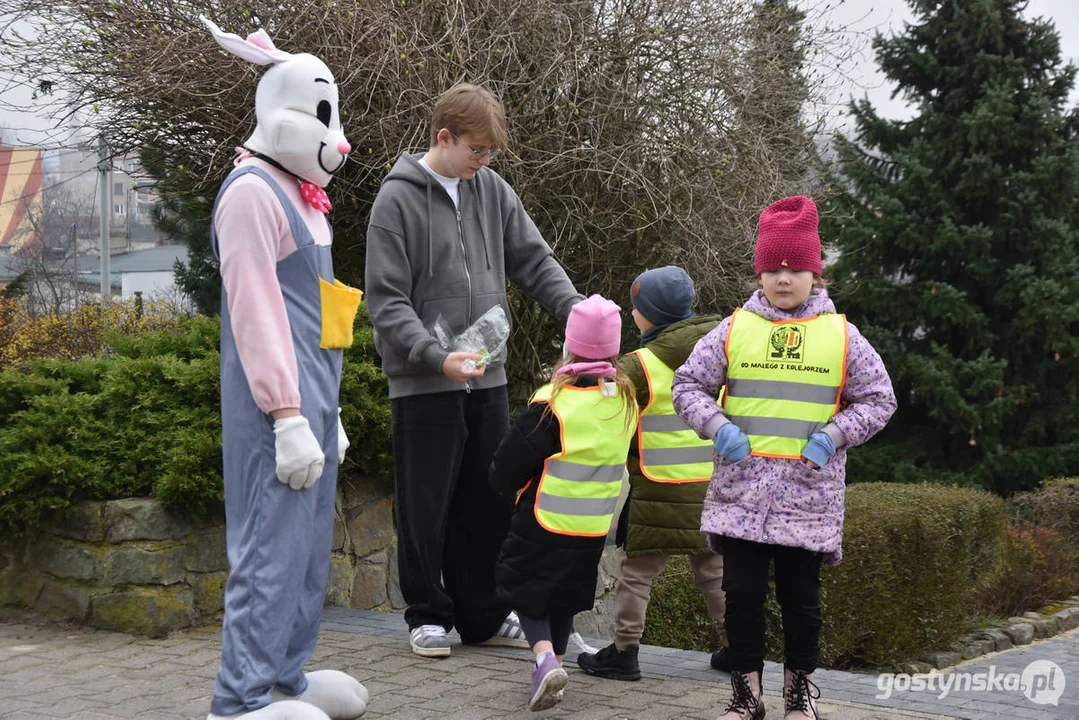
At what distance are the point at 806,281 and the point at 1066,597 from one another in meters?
4.93

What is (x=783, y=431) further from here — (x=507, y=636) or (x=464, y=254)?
(x=507, y=636)

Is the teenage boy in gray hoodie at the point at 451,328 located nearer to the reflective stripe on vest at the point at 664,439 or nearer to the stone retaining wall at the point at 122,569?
the reflective stripe on vest at the point at 664,439

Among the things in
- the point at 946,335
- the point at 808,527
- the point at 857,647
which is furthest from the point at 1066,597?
the point at 808,527

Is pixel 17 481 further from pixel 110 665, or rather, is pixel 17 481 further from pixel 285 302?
pixel 285 302

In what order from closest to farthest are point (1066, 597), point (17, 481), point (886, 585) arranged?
point (17, 481) < point (886, 585) < point (1066, 597)

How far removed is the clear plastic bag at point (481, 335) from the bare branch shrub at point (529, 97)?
3.04 meters

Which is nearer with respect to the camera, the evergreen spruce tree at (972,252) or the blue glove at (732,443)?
the blue glove at (732,443)

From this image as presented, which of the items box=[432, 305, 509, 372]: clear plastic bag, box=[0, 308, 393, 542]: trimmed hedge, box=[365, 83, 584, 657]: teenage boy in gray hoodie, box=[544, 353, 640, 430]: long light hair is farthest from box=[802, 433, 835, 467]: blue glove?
box=[0, 308, 393, 542]: trimmed hedge

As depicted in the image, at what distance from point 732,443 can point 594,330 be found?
0.65 meters

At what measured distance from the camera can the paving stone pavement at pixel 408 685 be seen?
12.1 ft

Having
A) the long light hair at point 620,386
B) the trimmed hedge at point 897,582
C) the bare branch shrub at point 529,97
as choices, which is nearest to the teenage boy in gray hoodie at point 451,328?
the long light hair at point 620,386

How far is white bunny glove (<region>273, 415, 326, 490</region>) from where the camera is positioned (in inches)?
120

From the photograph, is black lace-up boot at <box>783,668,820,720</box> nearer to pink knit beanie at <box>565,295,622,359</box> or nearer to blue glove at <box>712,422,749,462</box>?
blue glove at <box>712,422,749,462</box>

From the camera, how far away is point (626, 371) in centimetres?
393
